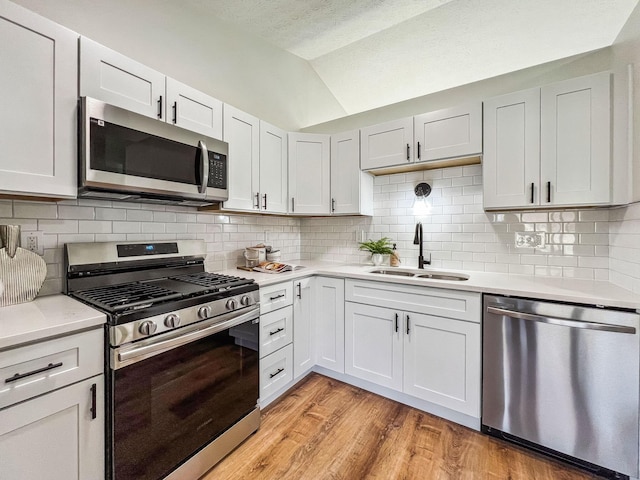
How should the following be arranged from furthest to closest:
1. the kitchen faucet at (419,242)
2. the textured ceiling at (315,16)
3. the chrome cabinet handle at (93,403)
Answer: the kitchen faucet at (419,242), the textured ceiling at (315,16), the chrome cabinet handle at (93,403)

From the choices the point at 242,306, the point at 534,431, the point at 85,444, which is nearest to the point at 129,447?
the point at 85,444

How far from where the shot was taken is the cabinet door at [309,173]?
2791mm

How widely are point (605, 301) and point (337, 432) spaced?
5.64 feet

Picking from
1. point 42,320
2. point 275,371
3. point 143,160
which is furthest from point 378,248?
point 42,320

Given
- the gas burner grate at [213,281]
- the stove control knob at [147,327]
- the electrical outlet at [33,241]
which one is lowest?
the stove control knob at [147,327]

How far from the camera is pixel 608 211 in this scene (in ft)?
6.47

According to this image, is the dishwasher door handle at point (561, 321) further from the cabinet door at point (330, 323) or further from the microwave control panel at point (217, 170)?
the microwave control panel at point (217, 170)

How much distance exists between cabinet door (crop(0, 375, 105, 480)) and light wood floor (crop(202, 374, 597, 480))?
2.13ft

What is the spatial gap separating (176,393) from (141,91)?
1656mm

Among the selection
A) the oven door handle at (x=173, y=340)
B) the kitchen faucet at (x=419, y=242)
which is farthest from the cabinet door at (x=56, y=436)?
the kitchen faucet at (x=419, y=242)

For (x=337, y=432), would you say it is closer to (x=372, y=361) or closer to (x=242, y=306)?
(x=372, y=361)

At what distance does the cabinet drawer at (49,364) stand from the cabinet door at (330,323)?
164cm

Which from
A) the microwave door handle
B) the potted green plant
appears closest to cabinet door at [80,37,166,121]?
the microwave door handle

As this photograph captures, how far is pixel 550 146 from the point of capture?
6.24 feet
